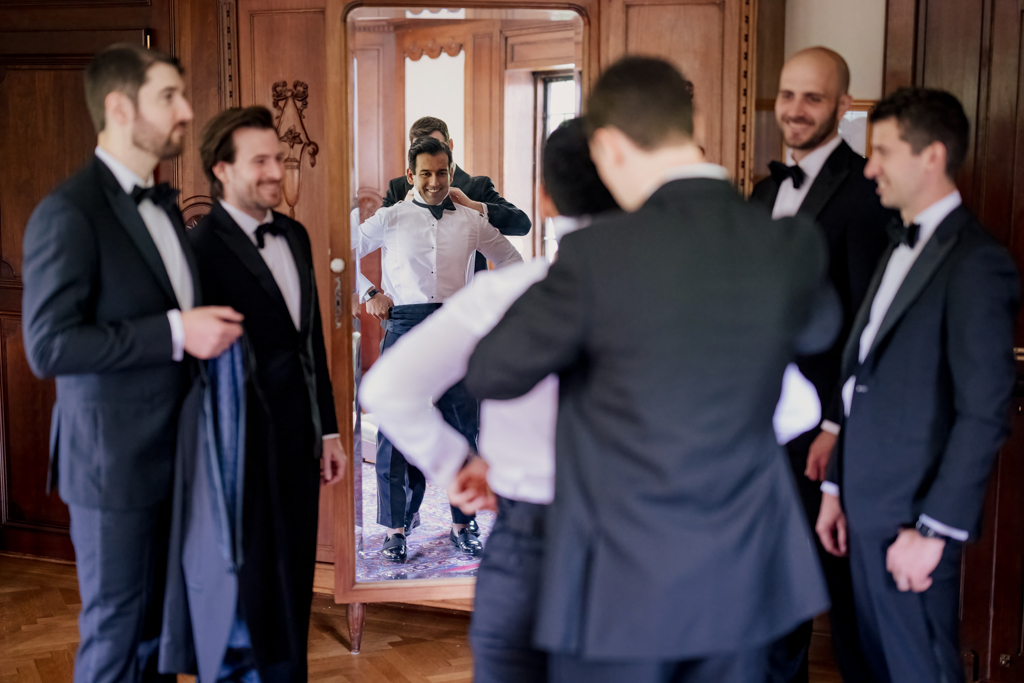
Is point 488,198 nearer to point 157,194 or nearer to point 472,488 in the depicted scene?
point 157,194

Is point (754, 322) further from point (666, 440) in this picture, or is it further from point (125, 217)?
point (125, 217)

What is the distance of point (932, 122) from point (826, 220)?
0.44 metres

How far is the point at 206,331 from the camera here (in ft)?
6.53

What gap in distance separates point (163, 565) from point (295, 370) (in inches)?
22.4

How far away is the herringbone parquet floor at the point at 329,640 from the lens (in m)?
3.03

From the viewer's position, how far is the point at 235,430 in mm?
2104

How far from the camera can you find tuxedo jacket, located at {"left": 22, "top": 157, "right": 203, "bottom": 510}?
190cm

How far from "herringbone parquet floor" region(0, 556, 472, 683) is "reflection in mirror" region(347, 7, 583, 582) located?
0.19 meters

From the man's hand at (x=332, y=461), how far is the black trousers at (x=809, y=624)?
1.26 meters

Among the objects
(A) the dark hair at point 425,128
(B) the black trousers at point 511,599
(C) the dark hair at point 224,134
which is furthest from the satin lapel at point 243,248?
(A) the dark hair at point 425,128

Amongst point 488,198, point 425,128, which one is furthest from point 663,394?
point 425,128

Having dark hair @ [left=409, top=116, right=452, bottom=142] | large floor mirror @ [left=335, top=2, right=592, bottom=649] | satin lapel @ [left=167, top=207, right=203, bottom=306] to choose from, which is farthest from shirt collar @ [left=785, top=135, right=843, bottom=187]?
dark hair @ [left=409, top=116, right=452, bottom=142]

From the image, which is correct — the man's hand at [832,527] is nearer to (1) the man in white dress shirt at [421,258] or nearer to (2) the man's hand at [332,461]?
(2) the man's hand at [332,461]

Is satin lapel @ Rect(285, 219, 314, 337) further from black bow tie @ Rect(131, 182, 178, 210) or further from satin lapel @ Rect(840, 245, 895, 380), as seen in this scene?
satin lapel @ Rect(840, 245, 895, 380)
